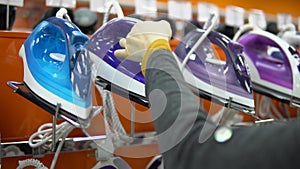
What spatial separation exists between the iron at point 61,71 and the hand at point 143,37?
86 millimetres

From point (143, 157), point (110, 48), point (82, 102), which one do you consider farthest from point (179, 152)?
point (143, 157)

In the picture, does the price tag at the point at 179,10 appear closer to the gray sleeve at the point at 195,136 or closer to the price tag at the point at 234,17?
the price tag at the point at 234,17

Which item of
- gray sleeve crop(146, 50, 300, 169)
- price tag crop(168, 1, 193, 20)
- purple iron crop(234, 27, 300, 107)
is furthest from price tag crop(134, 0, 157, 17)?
gray sleeve crop(146, 50, 300, 169)

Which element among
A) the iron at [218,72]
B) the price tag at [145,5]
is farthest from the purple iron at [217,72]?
the price tag at [145,5]

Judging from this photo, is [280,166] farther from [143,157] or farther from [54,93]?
[143,157]

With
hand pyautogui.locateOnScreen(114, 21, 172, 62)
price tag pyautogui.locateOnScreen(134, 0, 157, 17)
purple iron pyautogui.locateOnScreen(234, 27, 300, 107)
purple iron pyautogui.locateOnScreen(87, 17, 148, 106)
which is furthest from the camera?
price tag pyautogui.locateOnScreen(134, 0, 157, 17)

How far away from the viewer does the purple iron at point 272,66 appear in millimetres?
929

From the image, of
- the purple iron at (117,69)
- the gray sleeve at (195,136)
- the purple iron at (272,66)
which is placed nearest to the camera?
the gray sleeve at (195,136)

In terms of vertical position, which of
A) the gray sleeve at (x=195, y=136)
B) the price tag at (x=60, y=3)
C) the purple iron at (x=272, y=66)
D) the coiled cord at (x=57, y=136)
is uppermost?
the price tag at (x=60, y=3)

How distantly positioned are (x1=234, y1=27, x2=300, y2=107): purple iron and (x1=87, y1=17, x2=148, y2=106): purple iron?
0.43m

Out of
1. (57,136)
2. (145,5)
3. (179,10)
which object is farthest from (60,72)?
(179,10)

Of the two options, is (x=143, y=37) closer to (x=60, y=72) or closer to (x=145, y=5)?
(x=60, y=72)

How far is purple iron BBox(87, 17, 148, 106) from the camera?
25.8 inches

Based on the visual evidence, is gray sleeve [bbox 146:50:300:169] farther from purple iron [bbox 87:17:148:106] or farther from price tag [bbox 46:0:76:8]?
price tag [bbox 46:0:76:8]
